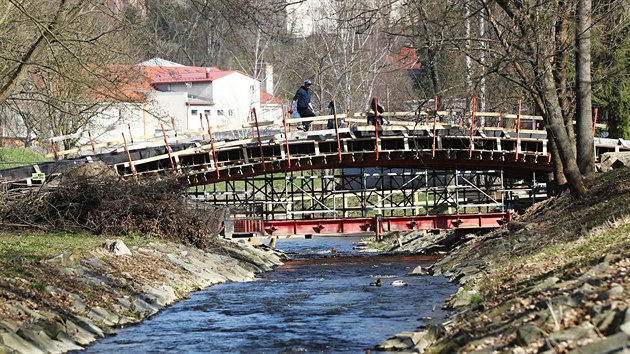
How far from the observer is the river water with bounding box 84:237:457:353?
17.5 meters

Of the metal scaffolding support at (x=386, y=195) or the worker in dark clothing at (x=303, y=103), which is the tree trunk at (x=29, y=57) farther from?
the worker in dark clothing at (x=303, y=103)

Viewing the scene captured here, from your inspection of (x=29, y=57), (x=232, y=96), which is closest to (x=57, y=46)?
(x=29, y=57)

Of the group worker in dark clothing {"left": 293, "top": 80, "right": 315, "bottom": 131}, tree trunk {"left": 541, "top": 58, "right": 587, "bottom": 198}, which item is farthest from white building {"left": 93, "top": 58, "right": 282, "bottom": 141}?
tree trunk {"left": 541, "top": 58, "right": 587, "bottom": 198}

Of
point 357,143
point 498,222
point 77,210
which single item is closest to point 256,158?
point 357,143

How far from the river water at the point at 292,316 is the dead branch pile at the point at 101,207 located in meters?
3.16

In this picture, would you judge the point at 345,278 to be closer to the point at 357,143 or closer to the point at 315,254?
the point at 357,143

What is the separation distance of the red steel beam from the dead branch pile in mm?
10004

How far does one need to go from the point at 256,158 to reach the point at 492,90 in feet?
30.9

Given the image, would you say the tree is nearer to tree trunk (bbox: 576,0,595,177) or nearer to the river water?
the river water

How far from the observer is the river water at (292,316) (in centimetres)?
1750

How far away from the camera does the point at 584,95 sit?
31531 mm

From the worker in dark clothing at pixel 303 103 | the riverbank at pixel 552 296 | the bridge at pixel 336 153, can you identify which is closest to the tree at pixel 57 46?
the bridge at pixel 336 153

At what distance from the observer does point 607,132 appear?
52.7 meters

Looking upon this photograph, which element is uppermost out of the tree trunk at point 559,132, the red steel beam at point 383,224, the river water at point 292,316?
the tree trunk at point 559,132
